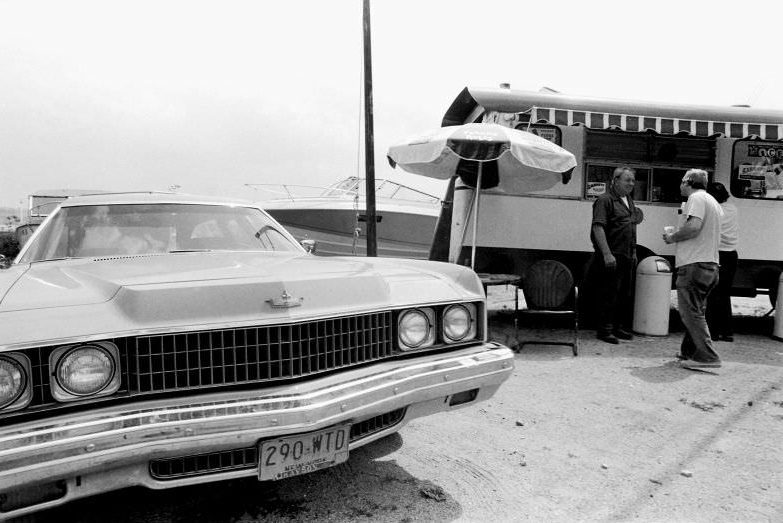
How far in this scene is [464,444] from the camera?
341 centimetres

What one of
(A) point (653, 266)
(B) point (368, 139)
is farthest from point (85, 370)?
(B) point (368, 139)

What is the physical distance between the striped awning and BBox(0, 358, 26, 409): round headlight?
5.63m

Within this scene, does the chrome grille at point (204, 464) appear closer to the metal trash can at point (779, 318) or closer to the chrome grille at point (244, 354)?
the chrome grille at point (244, 354)

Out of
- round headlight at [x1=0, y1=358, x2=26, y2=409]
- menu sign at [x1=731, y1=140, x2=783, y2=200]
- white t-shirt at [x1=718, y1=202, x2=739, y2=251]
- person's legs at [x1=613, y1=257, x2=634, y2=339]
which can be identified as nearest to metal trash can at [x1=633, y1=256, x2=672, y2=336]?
person's legs at [x1=613, y1=257, x2=634, y2=339]

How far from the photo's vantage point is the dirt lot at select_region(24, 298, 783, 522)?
256 centimetres

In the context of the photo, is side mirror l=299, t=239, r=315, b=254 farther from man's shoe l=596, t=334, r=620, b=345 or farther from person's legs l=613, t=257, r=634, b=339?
man's shoe l=596, t=334, r=620, b=345

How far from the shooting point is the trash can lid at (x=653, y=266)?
6.59 meters

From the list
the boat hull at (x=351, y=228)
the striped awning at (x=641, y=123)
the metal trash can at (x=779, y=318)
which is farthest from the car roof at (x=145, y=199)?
the boat hull at (x=351, y=228)

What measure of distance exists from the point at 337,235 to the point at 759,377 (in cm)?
974

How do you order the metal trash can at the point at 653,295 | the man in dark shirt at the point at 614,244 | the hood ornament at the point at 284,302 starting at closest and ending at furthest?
1. the hood ornament at the point at 284,302
2. the man in dark shirt at the point at 614,244
3. the metal trash can at the point at 653,295

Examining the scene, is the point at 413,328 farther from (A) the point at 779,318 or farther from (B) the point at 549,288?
(A) the point at 779,318

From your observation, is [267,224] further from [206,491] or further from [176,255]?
[206,491]

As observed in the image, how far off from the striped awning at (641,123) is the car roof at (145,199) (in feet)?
12.6

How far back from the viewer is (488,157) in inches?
230
